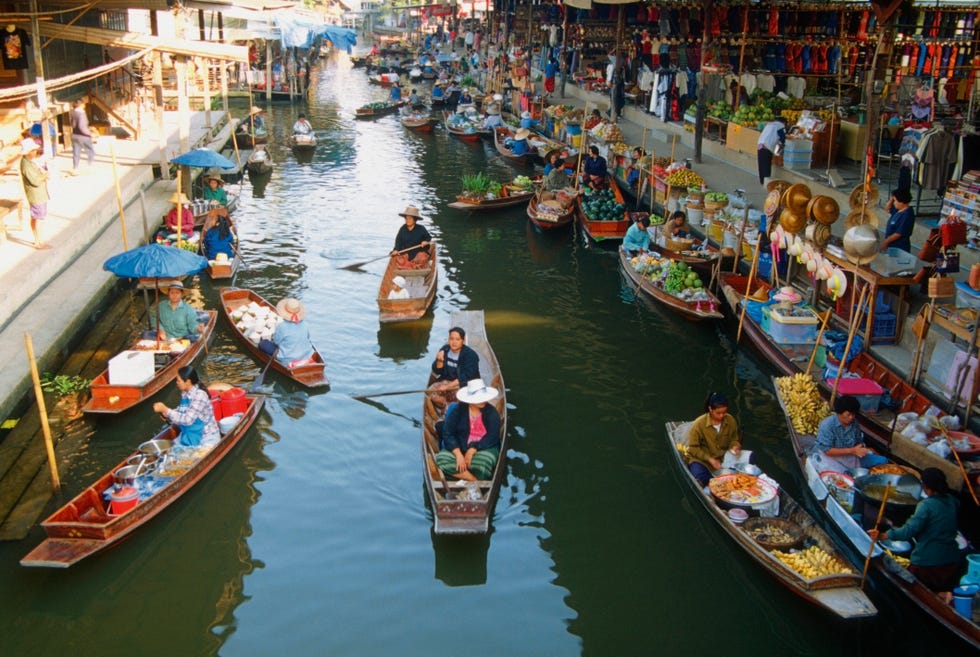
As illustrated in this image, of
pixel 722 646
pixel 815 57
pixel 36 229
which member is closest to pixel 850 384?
pixel 722 646

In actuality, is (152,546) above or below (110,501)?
below

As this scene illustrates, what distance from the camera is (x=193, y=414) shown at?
364 inches

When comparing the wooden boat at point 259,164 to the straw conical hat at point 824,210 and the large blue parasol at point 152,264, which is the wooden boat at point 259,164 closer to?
the large blue parasol at point 152,264

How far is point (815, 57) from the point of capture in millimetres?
22672

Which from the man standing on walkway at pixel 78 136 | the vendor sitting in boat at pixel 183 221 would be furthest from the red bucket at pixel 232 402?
the man standing on walkway at pixel 78 136

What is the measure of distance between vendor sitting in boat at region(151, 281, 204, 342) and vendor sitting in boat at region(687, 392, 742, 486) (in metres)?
7.30

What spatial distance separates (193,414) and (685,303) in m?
8.24

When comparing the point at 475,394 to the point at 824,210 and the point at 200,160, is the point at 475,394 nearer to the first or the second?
the point at 824,210

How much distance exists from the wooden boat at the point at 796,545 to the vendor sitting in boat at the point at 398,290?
641cm

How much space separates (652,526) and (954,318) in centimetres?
448

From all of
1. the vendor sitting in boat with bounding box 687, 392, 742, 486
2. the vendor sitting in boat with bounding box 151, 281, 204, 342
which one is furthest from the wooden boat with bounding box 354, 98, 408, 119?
the vendor sitting in boat with bounding box 687, 392, 742, 486

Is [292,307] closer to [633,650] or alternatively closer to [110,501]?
[110,501]

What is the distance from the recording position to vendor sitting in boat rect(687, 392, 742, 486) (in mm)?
9023

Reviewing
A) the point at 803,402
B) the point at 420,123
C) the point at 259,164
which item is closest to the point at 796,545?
the point at 803,402
